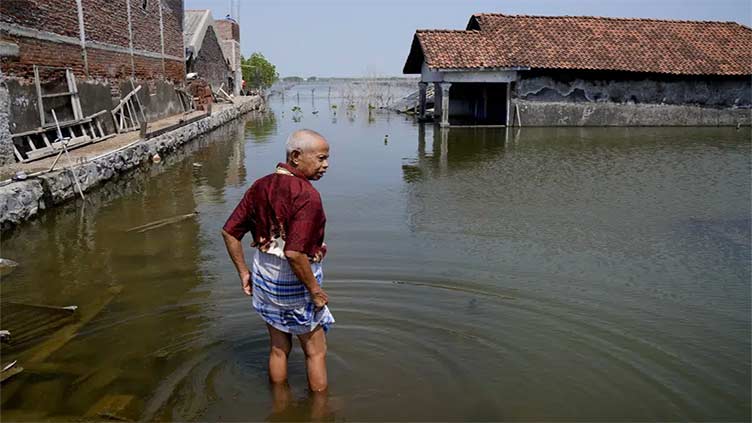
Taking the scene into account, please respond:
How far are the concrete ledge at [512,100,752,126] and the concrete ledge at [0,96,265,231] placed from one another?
44.3 feet

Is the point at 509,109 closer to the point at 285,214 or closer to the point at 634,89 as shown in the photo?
the point at 634,89

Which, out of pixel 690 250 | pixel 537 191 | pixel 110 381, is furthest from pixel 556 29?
pixel 110 381

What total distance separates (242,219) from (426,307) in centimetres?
232

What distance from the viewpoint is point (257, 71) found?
49.6 m

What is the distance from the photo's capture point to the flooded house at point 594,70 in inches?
854

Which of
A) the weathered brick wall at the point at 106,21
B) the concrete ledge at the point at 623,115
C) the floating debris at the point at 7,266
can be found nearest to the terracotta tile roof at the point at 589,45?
the concrete ledge at the point at 623,115

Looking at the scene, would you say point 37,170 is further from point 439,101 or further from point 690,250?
point 439,101

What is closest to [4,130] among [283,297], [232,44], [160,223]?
[160,223]

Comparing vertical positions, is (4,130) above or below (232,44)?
below

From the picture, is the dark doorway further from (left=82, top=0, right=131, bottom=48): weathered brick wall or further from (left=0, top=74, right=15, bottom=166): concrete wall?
(left=0, top=74, right=15, bottom=166): concrete wall

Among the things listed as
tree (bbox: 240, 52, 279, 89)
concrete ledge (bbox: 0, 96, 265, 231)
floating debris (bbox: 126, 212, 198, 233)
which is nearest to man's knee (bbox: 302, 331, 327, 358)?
floating debris (bbox: 126, 212, 198, 233)

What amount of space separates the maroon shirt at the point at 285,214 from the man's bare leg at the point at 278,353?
1.82 ft

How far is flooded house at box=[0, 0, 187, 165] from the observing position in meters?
9.88

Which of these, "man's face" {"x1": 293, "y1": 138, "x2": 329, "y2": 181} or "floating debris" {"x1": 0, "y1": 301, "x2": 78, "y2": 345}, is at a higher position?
"man's face" {"x1": 293, "y1": 138, "x2": 329, "y2": 181}
